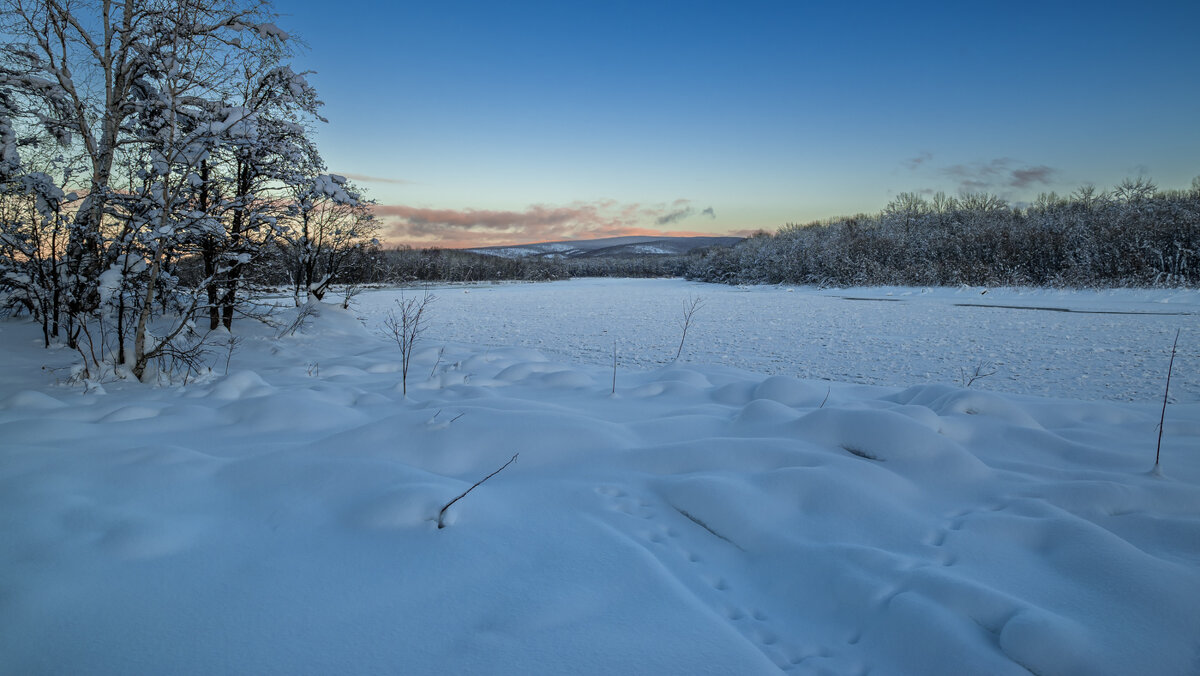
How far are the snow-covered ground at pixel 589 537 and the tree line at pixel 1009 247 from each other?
92.6 ft

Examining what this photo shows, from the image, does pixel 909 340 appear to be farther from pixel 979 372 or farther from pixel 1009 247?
pixel 1009 247

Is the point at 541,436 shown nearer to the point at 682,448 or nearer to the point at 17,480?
the point at 682,448

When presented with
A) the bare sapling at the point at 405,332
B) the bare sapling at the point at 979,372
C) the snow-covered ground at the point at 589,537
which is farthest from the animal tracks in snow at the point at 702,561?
the bare sapling at the point at 979,372

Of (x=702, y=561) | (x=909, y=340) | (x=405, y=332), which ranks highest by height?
(x=405, y=332)

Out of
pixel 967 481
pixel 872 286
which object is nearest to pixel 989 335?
pixel 967 481

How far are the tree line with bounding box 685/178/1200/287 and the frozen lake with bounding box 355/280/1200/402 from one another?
19.5 feet

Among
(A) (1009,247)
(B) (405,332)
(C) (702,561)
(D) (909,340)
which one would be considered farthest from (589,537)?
(A) (1009,247)

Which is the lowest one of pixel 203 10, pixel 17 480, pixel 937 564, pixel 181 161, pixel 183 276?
pixel 937 564

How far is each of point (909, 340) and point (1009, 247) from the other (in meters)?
28.6

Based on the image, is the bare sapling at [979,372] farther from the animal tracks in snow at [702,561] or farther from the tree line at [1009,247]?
the tree line at [1009,247]

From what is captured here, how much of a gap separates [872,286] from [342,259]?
33.3 meters

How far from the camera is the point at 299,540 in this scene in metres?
2.31

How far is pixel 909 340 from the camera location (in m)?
10.9

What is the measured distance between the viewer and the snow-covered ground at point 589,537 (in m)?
1.70
